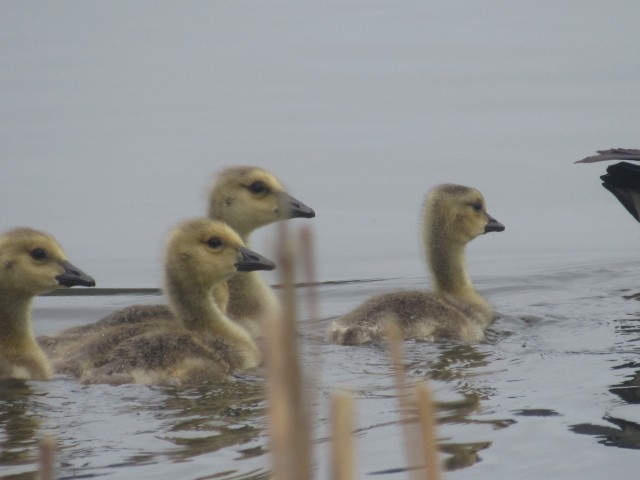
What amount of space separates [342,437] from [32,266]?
182 inches

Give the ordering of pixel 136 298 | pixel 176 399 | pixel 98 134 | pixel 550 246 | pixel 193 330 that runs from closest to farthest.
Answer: pixel 176 399, pixel 193 330, pixel 136 298, pixel 550 246, pixel 98 134

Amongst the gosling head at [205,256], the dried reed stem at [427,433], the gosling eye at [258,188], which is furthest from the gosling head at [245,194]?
→ the dried reed stem at [427,433]

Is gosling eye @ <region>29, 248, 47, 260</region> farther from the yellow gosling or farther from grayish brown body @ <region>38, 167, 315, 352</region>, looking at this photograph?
the yellow gosling

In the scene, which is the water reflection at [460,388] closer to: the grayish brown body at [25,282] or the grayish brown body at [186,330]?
the grayish brown body at [186,330]

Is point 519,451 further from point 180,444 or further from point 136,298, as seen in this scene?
point 136,298

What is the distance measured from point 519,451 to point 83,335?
3.08 meters

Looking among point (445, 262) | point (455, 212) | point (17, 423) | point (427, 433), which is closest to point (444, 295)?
point (445, 262)

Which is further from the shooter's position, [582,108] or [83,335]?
[582,108]

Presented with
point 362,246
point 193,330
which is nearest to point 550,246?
point 362,246

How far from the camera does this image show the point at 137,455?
5180mm

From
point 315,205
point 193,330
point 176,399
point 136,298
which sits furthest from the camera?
point 315,205

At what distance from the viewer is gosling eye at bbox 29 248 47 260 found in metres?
6.84

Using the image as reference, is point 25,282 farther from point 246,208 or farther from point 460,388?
point 460,388

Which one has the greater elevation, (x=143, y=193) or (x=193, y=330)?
(x=143, y=193)
